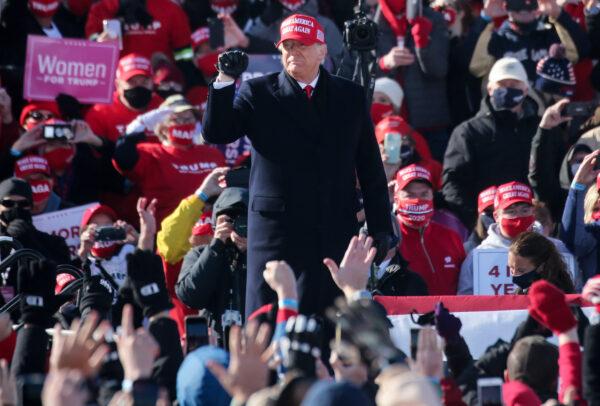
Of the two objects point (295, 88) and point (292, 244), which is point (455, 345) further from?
point (295, 88)

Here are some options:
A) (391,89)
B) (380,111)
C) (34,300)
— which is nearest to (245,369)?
(34,300)

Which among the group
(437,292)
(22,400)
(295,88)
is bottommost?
(22,400)

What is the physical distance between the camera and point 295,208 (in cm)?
798

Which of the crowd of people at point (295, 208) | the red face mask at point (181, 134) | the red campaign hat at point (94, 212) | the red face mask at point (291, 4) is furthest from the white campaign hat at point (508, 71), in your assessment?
the red campaign hat at point (94, 212)

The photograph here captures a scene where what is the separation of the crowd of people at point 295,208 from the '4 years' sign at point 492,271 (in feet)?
0.18

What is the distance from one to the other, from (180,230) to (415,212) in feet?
4.71

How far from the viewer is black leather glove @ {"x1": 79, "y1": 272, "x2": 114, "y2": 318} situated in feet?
26.9

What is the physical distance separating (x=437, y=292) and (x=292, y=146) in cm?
245

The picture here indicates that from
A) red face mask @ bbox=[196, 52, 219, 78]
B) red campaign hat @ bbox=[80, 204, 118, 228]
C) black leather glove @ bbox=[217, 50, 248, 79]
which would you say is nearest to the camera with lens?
black leather glove @ bbox=[217, 50, 248, 79]

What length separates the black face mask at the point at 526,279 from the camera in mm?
9086

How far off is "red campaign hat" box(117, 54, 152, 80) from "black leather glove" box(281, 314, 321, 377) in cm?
590

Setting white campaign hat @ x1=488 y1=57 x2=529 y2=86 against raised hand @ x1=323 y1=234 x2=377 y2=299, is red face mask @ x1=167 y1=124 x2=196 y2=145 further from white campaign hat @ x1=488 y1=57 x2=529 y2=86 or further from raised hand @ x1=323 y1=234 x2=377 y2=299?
raised hand @ x1=323 y1=234 x2=377 y2=299

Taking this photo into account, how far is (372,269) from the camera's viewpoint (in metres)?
8.93

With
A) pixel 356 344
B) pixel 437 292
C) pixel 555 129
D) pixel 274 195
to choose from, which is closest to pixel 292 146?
pixel 274 195
